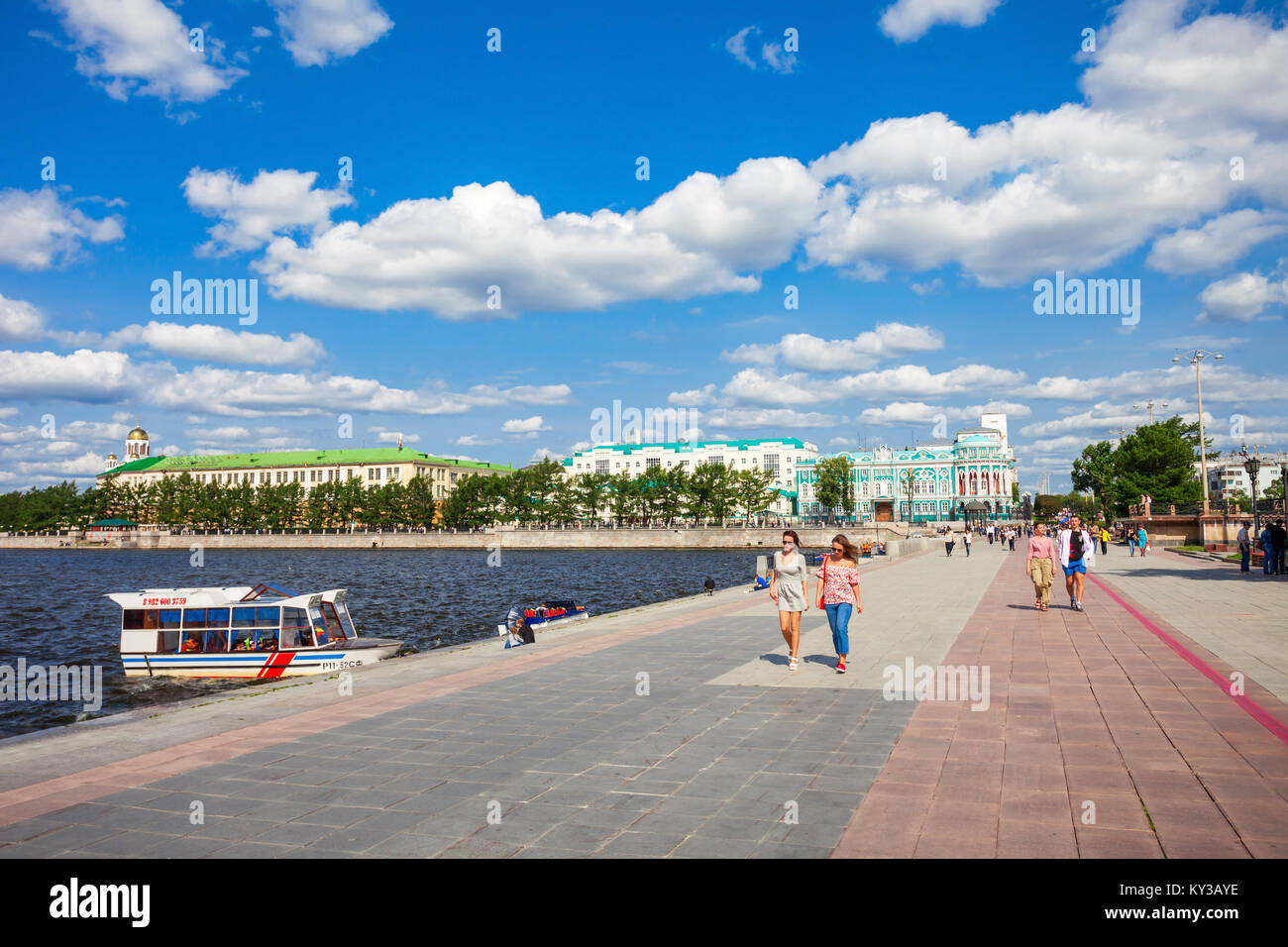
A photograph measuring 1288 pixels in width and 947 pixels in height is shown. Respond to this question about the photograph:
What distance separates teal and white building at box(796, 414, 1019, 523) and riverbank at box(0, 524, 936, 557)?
1704cm

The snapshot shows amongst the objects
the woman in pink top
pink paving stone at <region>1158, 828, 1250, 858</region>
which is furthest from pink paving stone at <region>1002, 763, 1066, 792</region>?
the woman in pink top

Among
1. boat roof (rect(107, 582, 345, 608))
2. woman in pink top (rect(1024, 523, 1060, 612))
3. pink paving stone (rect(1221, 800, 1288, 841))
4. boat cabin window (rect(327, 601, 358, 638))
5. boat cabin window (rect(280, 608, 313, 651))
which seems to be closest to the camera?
pink paving stone (rect(1221, 800, 1288, 841))

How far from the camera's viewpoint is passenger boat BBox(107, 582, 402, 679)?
1983 cm

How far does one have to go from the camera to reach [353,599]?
4550cm

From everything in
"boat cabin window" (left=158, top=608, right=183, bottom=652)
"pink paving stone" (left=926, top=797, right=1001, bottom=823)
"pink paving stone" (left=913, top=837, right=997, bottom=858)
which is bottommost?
"boat cabin window" (left=158, top=608, right=183, bottom=652)

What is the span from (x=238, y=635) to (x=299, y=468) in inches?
6313

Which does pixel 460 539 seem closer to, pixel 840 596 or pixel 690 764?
pixel 840 596

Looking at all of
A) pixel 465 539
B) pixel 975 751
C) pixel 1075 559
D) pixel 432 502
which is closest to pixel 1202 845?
pixel 975 751

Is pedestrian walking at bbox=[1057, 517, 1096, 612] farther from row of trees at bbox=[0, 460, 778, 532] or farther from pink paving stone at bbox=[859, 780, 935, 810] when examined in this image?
row of trees at bbox=[0, 460, 778, 532]

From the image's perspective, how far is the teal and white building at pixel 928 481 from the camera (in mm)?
133375

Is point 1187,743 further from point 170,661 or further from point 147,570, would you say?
point 147,570

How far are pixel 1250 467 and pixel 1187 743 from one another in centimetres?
3835

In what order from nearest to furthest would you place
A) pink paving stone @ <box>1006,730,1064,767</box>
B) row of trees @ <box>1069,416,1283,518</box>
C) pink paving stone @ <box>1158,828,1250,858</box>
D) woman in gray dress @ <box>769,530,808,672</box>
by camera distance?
pink paving stone @ <box>1158,828,1250,858</box> < pink paving stone @ <box>1006,730,1064,767</box> < woman in gray dress @ <box>769,530,808,672</box> < row of trees @ <box>1069,416,1283,518</box>

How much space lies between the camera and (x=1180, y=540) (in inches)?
2297
